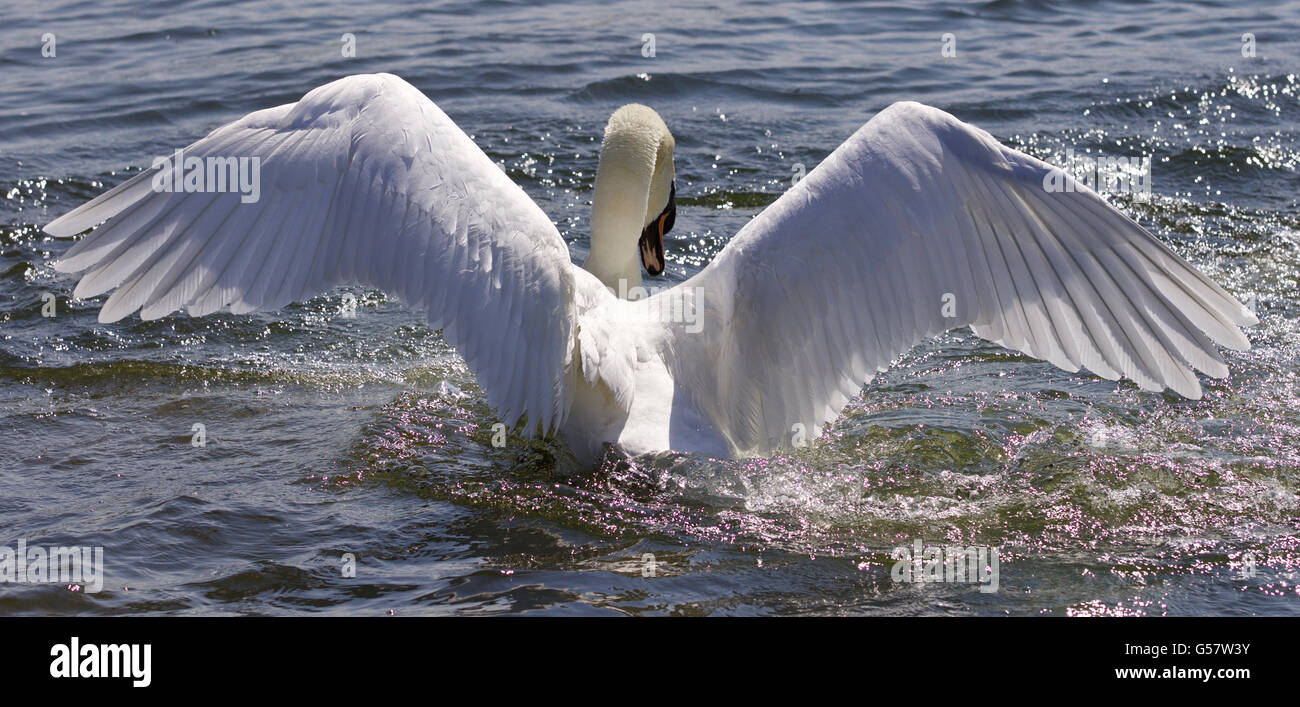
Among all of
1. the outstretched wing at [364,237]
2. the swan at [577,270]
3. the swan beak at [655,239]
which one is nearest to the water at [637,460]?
the swan at [577,270]

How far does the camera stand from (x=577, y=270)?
5.41m

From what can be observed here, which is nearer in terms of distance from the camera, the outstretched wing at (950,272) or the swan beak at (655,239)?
the outstretched wing at (950,272)

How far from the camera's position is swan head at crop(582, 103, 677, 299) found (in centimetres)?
598

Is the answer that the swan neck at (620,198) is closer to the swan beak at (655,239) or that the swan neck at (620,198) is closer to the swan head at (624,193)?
the swan head at (624,193)

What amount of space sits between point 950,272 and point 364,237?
7.38 ft

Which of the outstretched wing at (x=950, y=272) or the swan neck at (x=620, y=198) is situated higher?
the swan neck at (x=620, y=198)

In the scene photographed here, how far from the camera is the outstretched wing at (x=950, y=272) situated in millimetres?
4938

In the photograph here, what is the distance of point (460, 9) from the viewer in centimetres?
1550

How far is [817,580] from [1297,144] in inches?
314

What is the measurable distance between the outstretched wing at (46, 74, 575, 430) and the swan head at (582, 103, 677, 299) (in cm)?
102

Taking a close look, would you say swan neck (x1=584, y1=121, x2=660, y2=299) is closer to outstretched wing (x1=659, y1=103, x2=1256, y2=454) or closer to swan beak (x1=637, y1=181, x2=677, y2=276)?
swan beak (x1=637, y1=181, x2=677, y2=276)

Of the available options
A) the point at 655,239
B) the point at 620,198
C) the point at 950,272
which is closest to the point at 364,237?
the point at 620,198

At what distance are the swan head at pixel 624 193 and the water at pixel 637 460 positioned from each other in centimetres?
91

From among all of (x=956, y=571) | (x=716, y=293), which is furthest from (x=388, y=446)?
(x=956, y=571)
